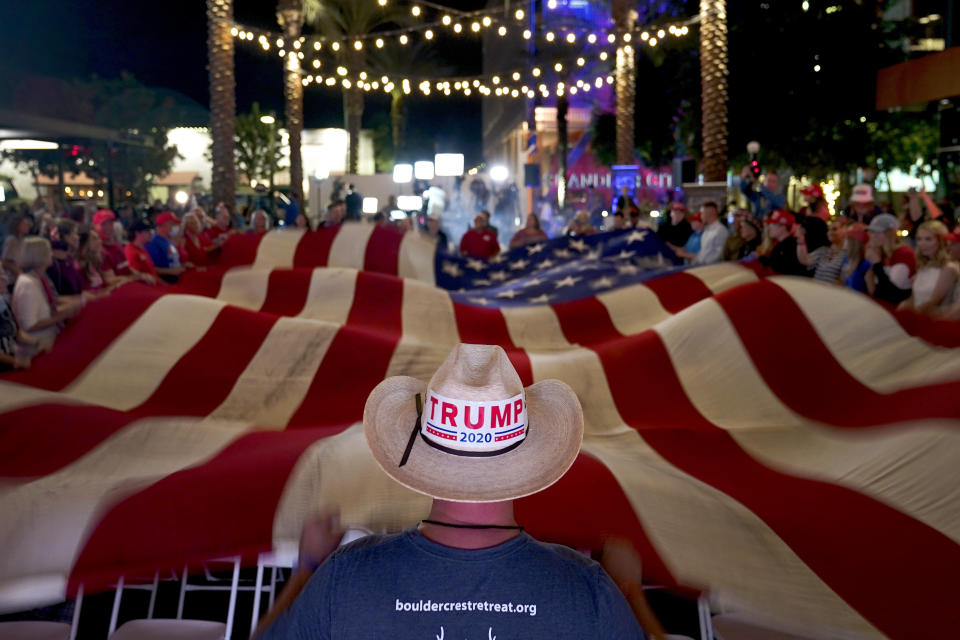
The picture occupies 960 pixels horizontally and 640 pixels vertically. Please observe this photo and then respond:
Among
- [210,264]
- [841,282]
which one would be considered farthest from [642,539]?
[210,264]

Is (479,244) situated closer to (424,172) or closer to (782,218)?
Result: (782,218)

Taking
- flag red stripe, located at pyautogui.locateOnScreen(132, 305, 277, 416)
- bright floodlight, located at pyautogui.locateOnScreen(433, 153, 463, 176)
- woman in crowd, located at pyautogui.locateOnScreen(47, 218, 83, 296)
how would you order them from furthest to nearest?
bright floodlight, located at pyautogui.locateOnScreen(433, 153, 463, 176)
woman in crowd, located at pyautogui.locateOnScreen(47, 218, 83, 296)
flag red stripe, located at pyautogui.locateOnScreen(132, 305, 277, 416)

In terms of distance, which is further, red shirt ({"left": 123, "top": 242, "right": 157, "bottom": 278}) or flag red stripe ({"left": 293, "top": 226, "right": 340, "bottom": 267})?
flag red stripe ({"left": 293, "top": 226, "right": 340, "bottom": 267})

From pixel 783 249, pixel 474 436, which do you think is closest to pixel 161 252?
pixel 783 249

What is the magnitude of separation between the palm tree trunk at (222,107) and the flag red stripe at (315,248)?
262 inches

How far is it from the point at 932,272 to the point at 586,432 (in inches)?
116

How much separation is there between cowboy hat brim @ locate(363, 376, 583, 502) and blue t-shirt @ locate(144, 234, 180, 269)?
315 inches

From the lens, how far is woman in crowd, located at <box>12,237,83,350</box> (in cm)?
608

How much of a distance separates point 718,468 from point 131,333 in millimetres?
3611

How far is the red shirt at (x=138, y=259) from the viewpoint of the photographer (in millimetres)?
8672

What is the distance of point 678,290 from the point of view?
7672 mm

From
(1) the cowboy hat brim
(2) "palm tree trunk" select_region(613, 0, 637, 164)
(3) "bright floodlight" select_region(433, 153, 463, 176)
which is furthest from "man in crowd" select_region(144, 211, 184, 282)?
(3) "bright floodlight" select_region(433, 153, 463, 176)

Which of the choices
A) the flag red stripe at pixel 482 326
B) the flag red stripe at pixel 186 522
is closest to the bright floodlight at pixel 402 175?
the flag red stripe at pixel 482 326

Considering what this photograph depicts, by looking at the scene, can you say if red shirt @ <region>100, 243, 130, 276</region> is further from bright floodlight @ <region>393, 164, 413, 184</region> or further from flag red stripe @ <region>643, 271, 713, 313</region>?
bright floodlight @ <region>393, 164, 413, 184</region>
